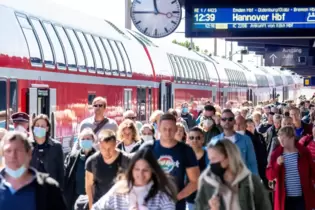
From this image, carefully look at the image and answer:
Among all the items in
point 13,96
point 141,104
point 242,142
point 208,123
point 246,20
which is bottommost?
point 242,142

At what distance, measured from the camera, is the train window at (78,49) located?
18328 millimetres

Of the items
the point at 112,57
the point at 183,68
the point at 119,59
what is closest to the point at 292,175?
the point at 112,57

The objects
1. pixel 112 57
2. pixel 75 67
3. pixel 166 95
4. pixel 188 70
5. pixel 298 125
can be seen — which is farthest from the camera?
pixel 188 70

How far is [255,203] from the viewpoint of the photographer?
26.0 feet

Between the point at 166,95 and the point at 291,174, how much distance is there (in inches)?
724

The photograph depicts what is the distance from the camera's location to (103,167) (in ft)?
32.7

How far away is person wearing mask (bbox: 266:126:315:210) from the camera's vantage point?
450 inches

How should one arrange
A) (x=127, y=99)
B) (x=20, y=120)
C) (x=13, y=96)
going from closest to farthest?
(x=20, y=120)
(x=13, y=96)
(x=127, y=99)

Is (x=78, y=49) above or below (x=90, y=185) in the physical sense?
above

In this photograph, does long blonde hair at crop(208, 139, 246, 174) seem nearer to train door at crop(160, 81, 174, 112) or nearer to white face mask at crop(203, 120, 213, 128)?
white face mask at crop(203, 120, 213, 128)

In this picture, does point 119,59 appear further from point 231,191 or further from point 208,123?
point 231,191

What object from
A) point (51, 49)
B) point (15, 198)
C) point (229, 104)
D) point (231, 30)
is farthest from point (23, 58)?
point (229, 104)

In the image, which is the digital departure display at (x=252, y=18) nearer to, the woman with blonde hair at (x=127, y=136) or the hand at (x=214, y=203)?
the woman with blonde hair at (x=127, y=136)

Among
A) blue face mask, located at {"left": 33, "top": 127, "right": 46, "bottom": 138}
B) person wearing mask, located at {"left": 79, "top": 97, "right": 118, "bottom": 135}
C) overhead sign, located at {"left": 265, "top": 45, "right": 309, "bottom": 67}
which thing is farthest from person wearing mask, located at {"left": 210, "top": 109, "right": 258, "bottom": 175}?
overhead sign, located at {"left": 265, "top": 45, "right": 309, "bottom": 67}
